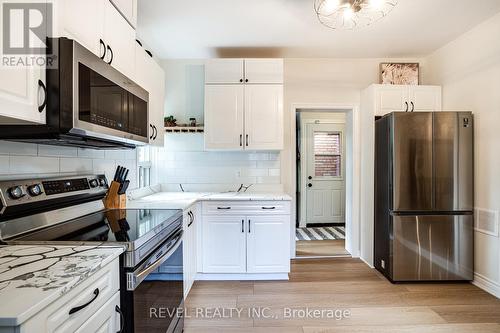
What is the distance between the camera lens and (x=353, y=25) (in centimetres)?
253

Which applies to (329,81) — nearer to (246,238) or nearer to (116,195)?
(246,238)

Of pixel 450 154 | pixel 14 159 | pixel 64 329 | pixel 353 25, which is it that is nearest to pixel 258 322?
pixel 64 329

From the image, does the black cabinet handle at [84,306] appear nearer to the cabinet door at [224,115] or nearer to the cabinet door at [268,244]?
the cabinet door at [268,244]

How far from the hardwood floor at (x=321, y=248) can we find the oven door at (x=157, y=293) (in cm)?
220

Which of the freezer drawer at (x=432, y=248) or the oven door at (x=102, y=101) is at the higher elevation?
the oven door at (x=102, y=101)

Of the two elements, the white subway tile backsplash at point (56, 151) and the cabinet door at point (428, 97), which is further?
the cabinet door at point (428, 97)


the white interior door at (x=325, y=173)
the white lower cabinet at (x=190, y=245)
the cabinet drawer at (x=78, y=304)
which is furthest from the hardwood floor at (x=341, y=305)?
the white interior door at (x=325, y=173)

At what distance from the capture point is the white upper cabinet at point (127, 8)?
1.74 metres

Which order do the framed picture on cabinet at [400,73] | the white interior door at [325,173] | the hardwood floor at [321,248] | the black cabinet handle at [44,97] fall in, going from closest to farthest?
the black cabinet handle at [44,97] < the framed picture on cabinet at [400,73] < the hardwood floor at [321,248] < the white interior door at [325,173]

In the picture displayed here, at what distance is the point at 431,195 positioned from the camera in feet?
8.75

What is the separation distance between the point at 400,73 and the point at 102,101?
11.3 feet

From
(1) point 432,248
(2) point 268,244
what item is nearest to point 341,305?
(2) point 268,244

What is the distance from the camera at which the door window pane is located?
5.42 m

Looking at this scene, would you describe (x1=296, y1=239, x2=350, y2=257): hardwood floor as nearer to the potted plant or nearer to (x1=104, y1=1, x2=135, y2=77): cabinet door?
the potted plant
